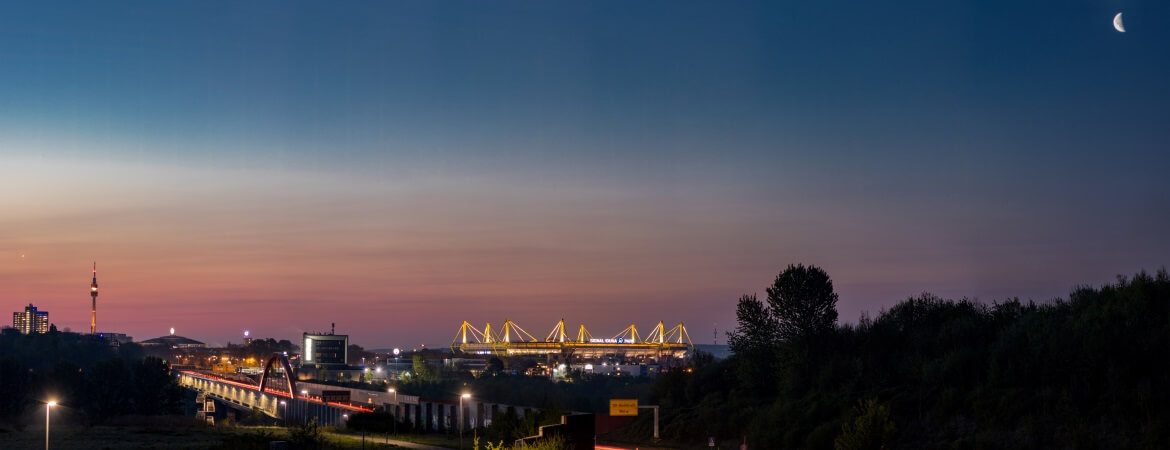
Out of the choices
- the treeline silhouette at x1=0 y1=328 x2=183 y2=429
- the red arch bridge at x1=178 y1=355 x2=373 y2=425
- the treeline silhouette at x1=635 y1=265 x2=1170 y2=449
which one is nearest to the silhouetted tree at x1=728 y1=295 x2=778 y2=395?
the treeline silhouette at x1=635 y1=265 x2=1170 y2=449

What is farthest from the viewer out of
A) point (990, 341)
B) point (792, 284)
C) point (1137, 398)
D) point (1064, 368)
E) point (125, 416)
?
point (125, 416)

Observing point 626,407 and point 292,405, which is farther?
point 292,405

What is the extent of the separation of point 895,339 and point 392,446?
116ft

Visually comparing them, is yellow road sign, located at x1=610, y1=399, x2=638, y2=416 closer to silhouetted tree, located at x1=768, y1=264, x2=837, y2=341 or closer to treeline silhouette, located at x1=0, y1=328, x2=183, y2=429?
silhouetted tree, located at x1=768, y1=264, x2=837, y2=341

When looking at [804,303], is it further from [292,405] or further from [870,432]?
[292,405]

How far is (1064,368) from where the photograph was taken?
55.8 metres

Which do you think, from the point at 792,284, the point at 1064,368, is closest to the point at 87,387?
the point at 792,284

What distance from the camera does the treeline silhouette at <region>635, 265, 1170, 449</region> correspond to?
51.8m

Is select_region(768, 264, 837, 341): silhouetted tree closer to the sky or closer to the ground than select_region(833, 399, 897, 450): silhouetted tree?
closer to the sky

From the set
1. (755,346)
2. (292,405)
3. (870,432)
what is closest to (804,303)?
(755,346)

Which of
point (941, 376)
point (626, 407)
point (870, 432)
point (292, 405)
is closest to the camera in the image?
point (870, 432)

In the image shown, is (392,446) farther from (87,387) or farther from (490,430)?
(87,387)

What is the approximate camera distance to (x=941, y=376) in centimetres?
6184

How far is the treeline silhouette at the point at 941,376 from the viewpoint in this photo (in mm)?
51750
